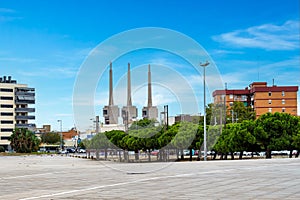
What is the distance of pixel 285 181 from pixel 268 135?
36.9 metres

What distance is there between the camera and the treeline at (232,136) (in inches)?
2103

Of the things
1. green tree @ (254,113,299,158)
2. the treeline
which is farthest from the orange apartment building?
green tree @ (254,113,299,158)

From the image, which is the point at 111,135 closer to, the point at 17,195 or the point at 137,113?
the point at 137,113

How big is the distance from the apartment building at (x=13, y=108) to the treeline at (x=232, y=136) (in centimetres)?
8948

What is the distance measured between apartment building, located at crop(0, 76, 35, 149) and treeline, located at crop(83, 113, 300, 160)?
294 ft

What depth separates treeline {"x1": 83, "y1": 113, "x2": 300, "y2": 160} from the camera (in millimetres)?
53406

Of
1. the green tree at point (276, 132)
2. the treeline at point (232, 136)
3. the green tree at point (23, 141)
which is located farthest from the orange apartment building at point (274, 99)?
the green tree at point (276, 132)

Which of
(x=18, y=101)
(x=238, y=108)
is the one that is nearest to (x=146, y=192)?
(x=238, y=108)

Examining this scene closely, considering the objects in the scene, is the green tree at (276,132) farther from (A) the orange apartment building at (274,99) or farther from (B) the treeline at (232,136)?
(A) the orange apartment building at (274,99)

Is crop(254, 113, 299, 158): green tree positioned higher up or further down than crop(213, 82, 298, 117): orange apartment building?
further down

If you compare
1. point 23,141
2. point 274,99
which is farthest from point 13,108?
point 274,99

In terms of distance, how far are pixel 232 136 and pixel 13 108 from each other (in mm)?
100871

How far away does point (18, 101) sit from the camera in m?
145

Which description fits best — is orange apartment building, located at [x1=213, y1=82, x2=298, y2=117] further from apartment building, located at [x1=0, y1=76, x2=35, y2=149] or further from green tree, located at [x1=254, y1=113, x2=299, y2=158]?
green tree, located at [x1=254, y1=113, x2=299, y2=158]
